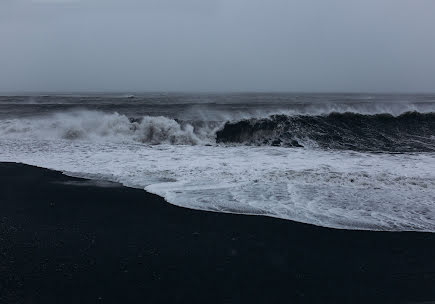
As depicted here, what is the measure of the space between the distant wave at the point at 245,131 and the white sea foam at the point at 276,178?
9.39 feet

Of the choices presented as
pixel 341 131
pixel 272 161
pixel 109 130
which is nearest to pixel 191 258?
pixel 272 161

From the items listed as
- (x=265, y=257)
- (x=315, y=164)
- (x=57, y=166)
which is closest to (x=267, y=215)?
(x=265, y=257)

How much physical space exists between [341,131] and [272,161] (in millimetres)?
8038

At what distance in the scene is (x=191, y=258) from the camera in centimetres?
419

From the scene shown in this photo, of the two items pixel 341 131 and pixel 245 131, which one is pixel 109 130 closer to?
pixel 245 131

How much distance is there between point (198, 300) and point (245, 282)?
550 millimetres

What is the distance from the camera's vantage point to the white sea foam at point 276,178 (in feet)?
19.0

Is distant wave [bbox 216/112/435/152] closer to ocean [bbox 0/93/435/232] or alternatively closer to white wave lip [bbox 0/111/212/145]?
ocean [bbox 0/93/435/232]

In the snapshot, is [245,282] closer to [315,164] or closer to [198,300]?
[198,300]

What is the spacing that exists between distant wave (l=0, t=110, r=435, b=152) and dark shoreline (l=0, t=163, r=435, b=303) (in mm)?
9273

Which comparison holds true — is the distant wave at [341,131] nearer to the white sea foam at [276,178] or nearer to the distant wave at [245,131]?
the distant wave at [245,131]

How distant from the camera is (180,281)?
3.65 meters

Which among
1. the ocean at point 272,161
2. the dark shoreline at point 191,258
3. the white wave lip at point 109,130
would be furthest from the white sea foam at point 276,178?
the white wave lip at point 109,130

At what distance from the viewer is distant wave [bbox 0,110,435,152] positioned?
49.1 feet
